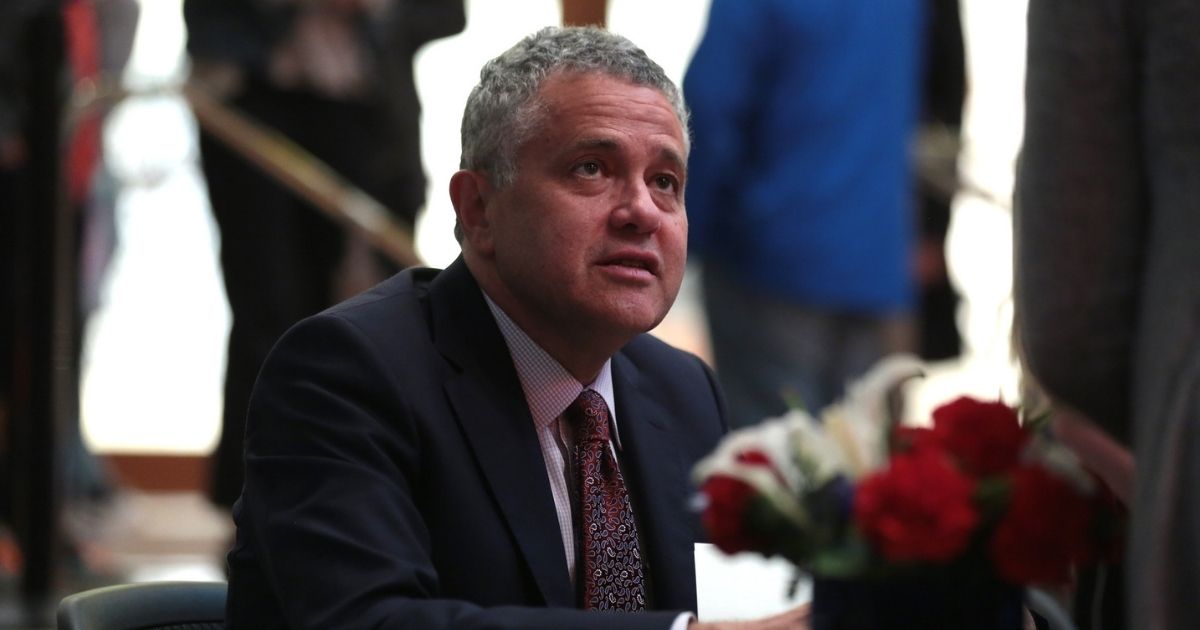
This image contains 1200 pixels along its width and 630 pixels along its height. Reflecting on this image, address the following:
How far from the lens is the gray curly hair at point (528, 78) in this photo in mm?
2348

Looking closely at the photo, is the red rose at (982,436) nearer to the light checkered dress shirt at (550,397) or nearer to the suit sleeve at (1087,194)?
the suit sleeve at (1087,194)

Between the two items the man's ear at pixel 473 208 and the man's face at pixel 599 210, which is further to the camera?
the man's ear at pixel 473 208

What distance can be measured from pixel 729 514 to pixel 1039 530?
252mm

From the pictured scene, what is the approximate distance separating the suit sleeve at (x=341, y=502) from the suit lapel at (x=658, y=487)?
33cm

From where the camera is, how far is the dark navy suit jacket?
6.51ft

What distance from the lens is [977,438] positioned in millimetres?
1518

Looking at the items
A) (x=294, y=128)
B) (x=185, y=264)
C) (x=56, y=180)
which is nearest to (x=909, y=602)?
(x=56, y=180)

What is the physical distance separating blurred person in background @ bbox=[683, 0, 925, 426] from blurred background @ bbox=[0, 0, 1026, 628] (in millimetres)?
915

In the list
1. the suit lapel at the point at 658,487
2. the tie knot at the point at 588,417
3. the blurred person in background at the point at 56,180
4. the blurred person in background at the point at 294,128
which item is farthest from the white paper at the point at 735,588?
the blurred person in background at the point at 294,128

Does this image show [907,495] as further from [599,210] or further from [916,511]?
[599,210]

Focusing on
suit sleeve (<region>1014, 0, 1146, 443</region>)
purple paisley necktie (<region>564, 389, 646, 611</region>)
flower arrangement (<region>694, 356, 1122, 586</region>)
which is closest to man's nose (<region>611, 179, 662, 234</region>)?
purple paisley necktie (<region>564, 389, 646, 611</region>)

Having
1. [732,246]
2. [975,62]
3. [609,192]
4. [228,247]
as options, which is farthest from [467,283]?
[975,62]

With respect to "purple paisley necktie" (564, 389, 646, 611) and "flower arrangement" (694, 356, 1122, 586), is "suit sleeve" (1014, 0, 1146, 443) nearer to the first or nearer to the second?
"flower arrangement" (694, 356, 1122, 586)

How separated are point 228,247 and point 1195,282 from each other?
4421 millimetres
